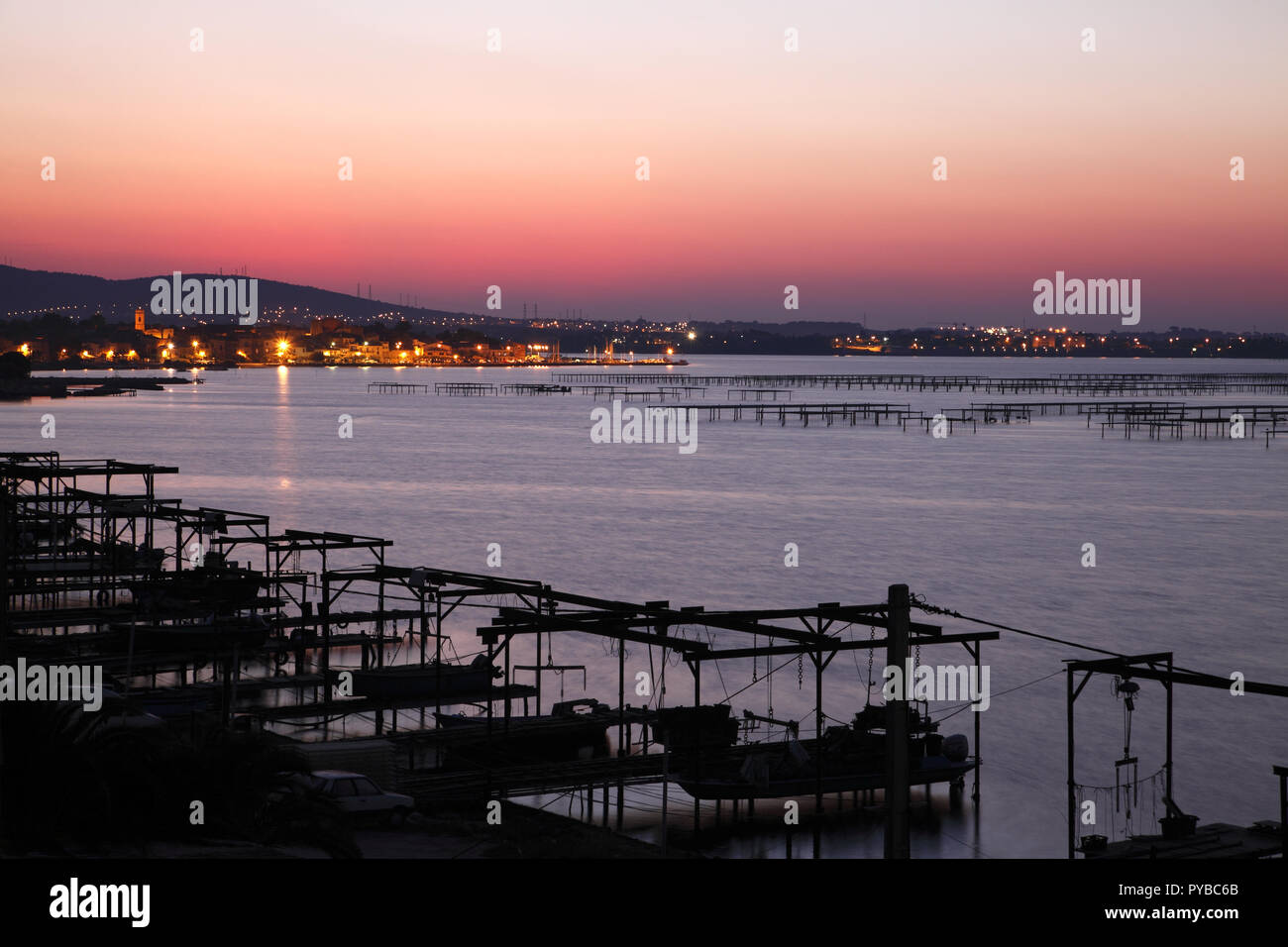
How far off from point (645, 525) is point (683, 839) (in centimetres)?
3588

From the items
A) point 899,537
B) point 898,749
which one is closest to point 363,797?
point 898,749

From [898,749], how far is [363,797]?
28.5ft

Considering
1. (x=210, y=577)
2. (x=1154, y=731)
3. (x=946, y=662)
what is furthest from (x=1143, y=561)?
(x=210, y=577)

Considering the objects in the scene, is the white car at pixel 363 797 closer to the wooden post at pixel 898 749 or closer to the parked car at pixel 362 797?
the parked car at pixel 362 797

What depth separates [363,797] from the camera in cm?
1539

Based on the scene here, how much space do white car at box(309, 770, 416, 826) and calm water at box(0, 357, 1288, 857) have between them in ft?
12.1

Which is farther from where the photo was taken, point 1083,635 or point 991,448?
point 991,448

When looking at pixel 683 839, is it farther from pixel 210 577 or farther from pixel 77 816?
pixel 210 577

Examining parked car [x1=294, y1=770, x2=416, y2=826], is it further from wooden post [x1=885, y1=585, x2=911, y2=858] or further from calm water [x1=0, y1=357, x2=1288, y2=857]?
wooden post [x1=885, y1=585, x2=911, y2=858]

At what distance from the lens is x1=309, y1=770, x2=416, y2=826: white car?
15.2m

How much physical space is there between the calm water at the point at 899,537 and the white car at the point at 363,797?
369cm

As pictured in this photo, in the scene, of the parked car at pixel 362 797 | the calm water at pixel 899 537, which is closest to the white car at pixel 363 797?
the parked car at pixel 362 797

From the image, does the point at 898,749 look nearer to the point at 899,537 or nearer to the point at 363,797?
the point at 363,797
